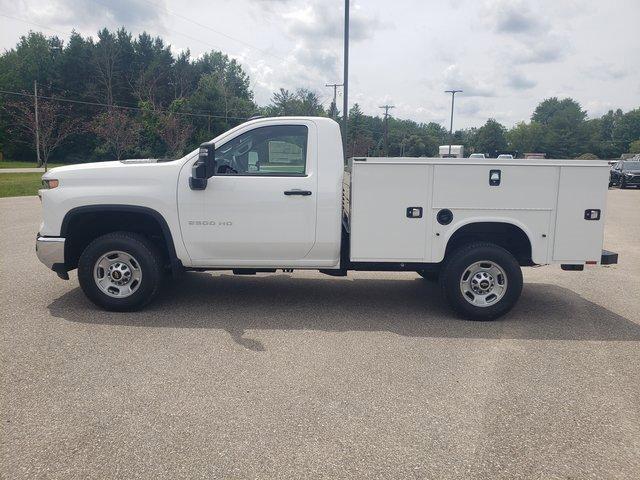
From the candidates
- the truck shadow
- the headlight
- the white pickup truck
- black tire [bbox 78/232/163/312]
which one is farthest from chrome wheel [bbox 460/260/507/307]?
the headlight

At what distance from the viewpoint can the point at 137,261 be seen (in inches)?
231

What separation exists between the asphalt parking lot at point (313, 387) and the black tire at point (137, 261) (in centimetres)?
19

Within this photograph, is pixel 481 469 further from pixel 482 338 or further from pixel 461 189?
pixel 461 189

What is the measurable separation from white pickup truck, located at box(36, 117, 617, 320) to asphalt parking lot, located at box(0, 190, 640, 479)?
0.55 metres

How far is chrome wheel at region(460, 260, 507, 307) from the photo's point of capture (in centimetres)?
595

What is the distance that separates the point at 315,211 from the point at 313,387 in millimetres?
2156

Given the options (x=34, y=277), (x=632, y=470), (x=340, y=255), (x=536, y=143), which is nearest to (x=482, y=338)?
(x=340, y=255)

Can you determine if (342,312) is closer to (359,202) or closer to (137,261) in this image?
(359,202)

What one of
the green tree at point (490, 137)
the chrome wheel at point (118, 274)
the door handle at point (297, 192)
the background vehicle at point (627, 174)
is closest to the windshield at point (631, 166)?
the background vehicle at point (627, 174)

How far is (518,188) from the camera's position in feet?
18.7

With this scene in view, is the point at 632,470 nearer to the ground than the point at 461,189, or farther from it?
nearer to the ground

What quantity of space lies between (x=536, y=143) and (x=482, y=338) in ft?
373

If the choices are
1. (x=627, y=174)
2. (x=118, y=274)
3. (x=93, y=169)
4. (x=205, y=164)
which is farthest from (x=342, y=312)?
(x=627, y=174)

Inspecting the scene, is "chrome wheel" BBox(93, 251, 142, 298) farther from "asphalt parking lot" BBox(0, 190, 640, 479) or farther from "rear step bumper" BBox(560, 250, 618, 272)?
"rear step bumper" BBox(560, 250, 618, 272)
